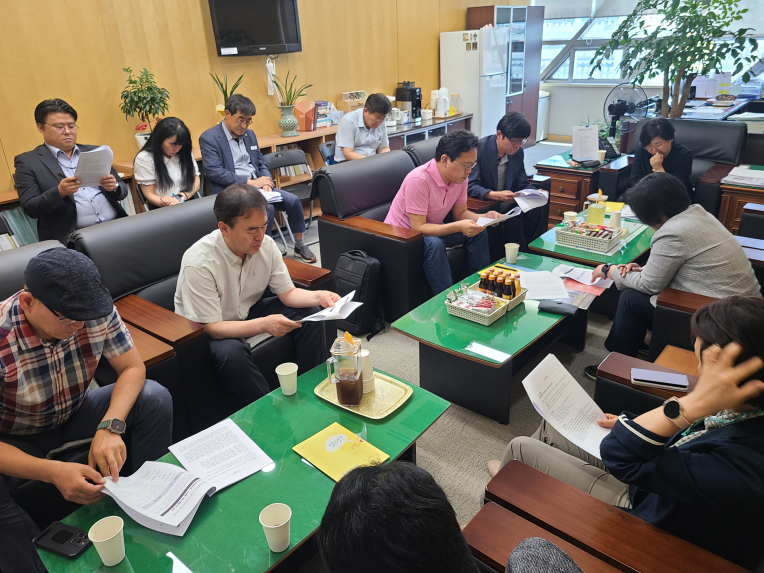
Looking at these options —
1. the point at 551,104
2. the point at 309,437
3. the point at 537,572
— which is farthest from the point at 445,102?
the point at 537,572

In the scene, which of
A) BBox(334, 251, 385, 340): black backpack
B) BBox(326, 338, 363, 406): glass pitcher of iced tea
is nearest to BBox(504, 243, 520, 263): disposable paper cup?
BBox(334, 251, 385, 340): black backpack

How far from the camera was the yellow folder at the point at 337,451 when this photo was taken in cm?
138

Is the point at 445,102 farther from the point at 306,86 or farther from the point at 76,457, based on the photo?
the point at 76,457

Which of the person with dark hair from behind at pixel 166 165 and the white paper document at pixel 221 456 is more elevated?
the person with dark hair from behind at pixel 166 165

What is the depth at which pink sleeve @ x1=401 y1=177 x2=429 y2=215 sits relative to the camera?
288 cm

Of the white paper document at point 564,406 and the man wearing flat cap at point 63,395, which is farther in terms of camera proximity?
the white paper document at point 564,406

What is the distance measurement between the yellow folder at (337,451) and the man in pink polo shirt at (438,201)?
1548mm

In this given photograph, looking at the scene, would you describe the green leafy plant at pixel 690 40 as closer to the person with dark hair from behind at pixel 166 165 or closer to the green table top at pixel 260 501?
the person with dark hair from behind at pixel 166 165


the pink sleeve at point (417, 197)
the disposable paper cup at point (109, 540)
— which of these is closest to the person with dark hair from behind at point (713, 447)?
the disposable paper cup at point (109, 540)

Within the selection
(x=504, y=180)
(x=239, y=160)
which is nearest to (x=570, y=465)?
(x=504, y=180)

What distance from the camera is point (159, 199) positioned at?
11.2 ft

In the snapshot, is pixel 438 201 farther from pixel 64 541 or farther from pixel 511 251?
pixel 64 541

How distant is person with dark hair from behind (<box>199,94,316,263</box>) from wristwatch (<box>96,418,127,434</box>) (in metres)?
2.24

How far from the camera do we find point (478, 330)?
2.11 m
